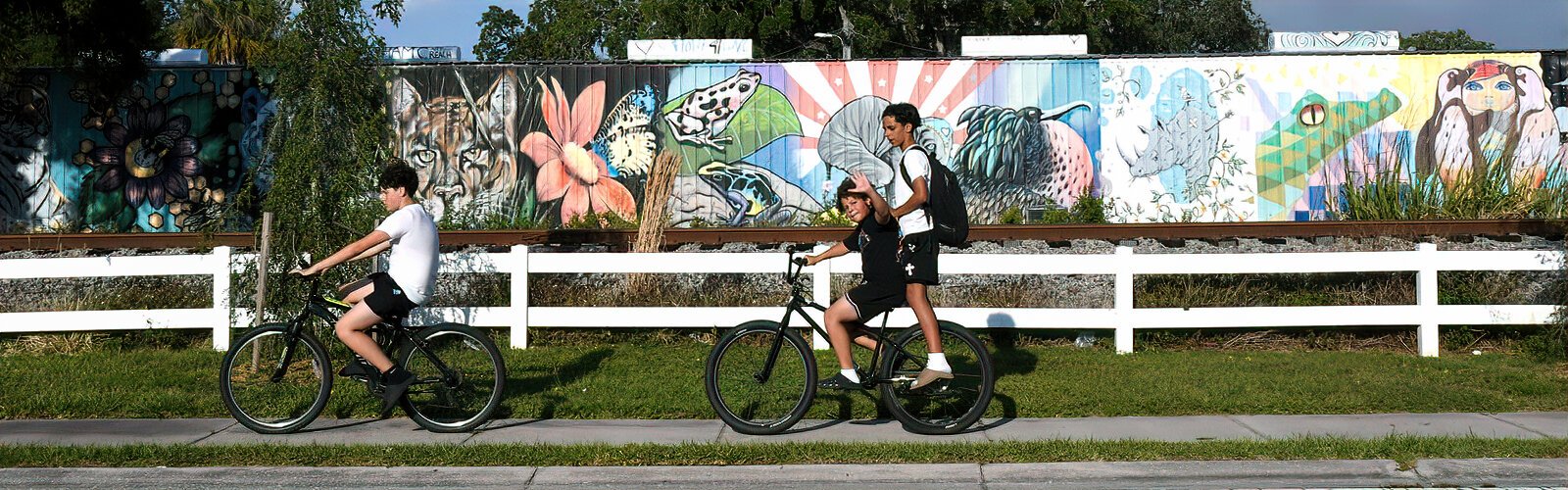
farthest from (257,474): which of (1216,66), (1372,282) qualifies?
(1216,66)

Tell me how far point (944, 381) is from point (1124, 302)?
333cm

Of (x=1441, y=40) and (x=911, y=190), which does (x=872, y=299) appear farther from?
(x=1441, y=40)

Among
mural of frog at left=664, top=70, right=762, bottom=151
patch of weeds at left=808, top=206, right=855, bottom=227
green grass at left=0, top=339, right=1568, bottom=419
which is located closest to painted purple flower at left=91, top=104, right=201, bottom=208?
mural of frog at left=664, top=70, right=762, bottom=151

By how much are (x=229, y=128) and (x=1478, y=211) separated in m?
18.8

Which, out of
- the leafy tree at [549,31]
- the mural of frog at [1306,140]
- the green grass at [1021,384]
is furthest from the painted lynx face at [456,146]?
the leafy tree at [549,31]

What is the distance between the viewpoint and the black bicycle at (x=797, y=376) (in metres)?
6.66

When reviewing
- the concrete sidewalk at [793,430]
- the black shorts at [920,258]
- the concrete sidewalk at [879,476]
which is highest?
the black shorts at [920,258]

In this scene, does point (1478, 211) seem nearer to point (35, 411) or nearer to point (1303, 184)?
point (1303, 184)

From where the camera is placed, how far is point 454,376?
6805 mm

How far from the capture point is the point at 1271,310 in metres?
9.59

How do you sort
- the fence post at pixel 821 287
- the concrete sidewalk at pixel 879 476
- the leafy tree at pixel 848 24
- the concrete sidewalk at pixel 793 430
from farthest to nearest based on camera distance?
1. the leafy tree at pixel 848 24
2. the fence post at pixel 821 287
3. the concrete sidewalk at pixel 793 430
4. the concrete sidewalk at pixel 879 476

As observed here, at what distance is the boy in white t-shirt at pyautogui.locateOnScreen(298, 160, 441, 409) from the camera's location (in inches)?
261

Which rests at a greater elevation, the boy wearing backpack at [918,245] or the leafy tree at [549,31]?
the leafy tree at [549,31]

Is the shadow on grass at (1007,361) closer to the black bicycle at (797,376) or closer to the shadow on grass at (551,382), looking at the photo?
the black bicycle at (797,376)
